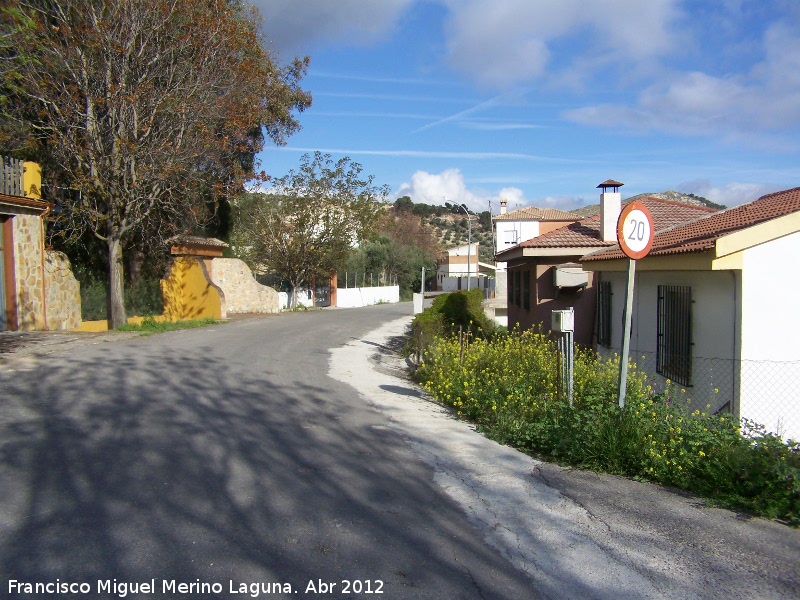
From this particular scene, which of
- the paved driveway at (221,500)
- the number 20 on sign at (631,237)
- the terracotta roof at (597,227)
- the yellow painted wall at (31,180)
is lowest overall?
the paved driveway at (221,500)

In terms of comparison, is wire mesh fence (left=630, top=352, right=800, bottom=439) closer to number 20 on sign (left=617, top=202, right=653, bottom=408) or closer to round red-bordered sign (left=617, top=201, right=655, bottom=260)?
number 20 on sign (left=617, top=202, right=653, bottom=408)

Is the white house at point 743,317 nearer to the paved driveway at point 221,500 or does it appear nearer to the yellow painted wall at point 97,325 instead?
the paved driveway at point 221,500

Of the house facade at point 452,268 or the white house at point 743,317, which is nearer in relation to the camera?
the white house at point 743,317

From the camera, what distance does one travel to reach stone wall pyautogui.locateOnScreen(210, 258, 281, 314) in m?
32.8

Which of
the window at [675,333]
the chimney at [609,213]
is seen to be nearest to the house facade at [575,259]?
the chimney at [609,213]

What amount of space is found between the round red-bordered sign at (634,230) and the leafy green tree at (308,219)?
32.5 meters

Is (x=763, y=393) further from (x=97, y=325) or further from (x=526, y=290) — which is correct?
(x=97, y=325)

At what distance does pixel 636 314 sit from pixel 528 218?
5227cm

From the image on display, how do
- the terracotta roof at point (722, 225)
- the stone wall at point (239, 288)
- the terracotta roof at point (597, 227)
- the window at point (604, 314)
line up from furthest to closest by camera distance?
the stone wall at point (239, 288), the terracotta roof at point (597, 227), the window at point (604, 314), the terracotta roof at point (722, 225)

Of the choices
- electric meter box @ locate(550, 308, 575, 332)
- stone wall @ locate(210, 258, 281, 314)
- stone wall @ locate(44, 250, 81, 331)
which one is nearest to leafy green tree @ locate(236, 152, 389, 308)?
stone wall @ locate(210, 258, 281, 314)

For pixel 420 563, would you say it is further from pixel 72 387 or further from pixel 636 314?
pixel 636 314

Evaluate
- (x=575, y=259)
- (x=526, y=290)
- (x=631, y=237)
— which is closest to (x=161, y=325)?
(x=526, y=290)

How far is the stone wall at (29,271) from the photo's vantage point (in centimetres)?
1734

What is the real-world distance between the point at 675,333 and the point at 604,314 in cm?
423
